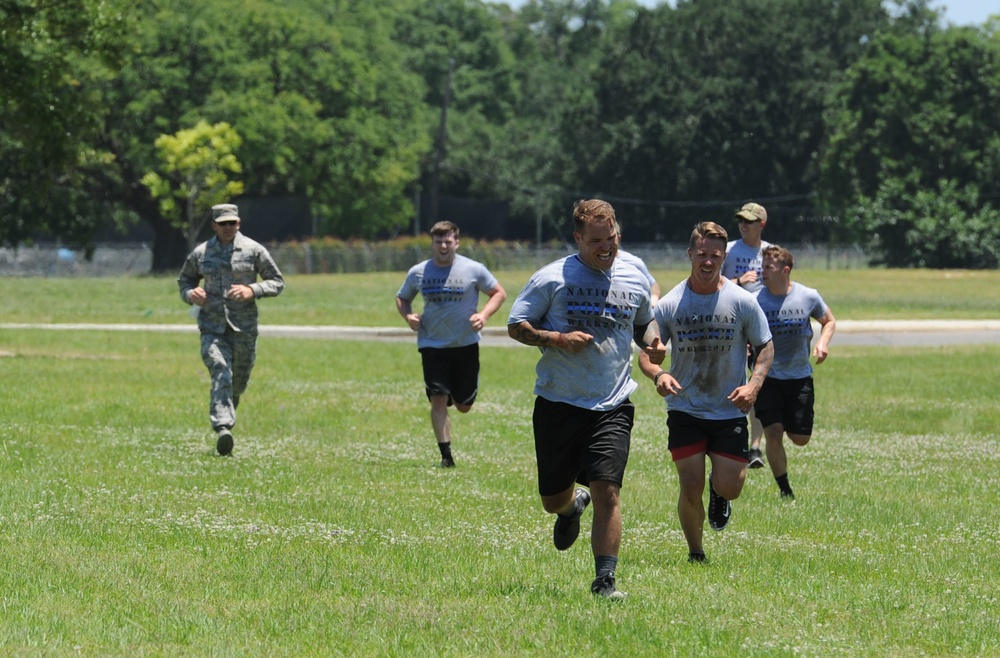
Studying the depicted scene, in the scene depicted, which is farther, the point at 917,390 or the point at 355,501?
the point at 917,390

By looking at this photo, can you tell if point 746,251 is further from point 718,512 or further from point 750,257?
point 718,512

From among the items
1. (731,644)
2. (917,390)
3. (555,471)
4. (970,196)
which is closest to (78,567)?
(555,471)

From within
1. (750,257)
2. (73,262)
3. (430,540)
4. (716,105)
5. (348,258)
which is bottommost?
(73,262)

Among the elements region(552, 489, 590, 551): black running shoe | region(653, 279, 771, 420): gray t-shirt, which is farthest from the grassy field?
region(653, 279, 771, 420): gray t-shirt

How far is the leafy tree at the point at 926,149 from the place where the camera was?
77.3 metres

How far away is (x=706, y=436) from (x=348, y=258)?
223ft

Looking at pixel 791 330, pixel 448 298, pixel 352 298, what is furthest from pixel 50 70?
pixel 352 298

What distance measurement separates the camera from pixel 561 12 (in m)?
130

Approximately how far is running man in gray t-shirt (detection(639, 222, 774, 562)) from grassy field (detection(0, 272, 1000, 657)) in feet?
1.85

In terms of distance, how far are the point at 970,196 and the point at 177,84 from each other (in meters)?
38.6

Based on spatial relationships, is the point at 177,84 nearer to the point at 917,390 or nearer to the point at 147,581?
the point at 917,390

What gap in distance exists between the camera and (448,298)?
13.3 meters

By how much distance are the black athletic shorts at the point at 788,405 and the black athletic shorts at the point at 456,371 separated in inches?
106

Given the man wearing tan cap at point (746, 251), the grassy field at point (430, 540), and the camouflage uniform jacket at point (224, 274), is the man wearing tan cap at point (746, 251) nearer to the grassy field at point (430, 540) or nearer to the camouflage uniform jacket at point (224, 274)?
the grassy field at point (430, 540)
